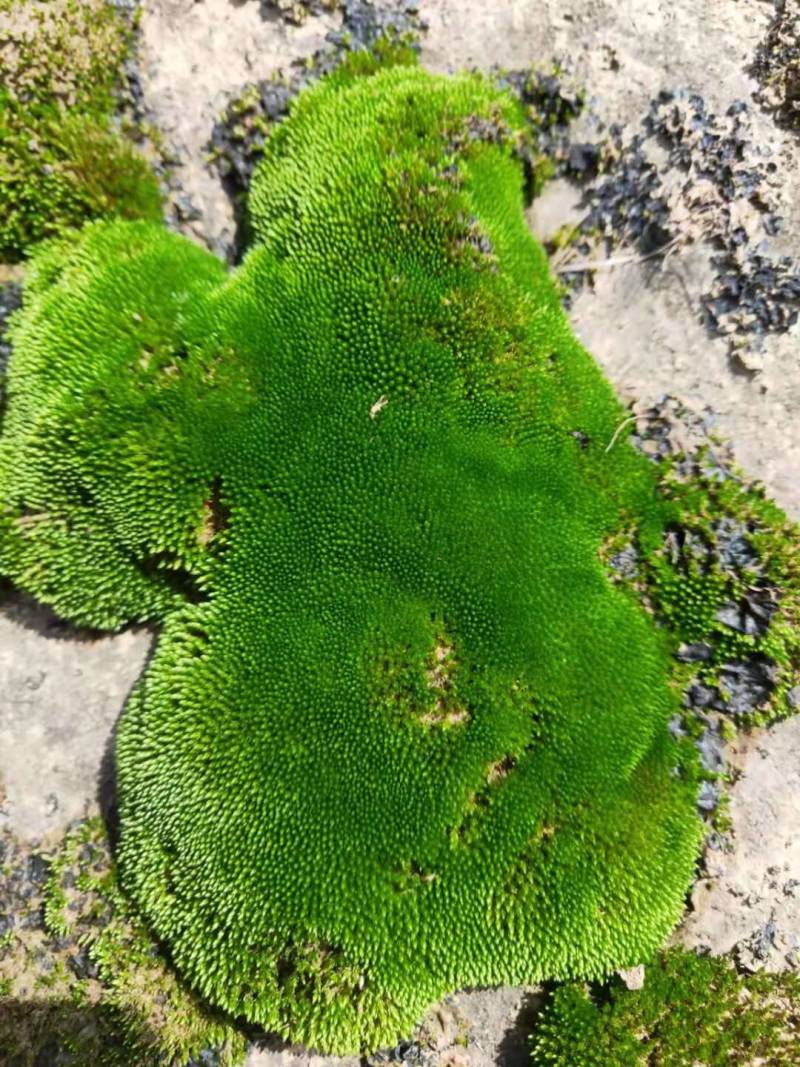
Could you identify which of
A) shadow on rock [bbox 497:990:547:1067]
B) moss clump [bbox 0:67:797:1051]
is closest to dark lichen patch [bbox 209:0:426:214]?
moss clump [bbox 0:67:797:1051]

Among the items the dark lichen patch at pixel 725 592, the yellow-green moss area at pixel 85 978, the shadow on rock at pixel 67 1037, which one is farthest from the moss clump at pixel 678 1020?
the shadow on rock at pixel 67 1037

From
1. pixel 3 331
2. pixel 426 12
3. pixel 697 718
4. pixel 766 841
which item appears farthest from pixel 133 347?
pixel 766 841

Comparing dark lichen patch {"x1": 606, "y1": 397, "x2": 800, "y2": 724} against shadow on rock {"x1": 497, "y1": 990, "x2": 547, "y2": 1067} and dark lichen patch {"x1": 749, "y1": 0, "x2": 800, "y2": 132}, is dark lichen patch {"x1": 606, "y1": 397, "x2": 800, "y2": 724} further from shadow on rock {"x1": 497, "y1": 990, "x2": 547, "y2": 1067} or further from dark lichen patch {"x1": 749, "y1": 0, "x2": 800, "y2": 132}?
dark lichen patch {"x1": 749, "y1": 0, "x2": 800, "y2": 132}

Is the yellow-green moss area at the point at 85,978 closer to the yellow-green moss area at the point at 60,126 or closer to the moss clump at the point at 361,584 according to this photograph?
the moss clump at the point at 361,584

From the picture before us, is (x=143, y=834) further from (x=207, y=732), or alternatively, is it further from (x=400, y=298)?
(x=400, y=298)

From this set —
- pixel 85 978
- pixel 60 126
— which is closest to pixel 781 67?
pixel 60 126

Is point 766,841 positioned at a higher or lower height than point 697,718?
lower
